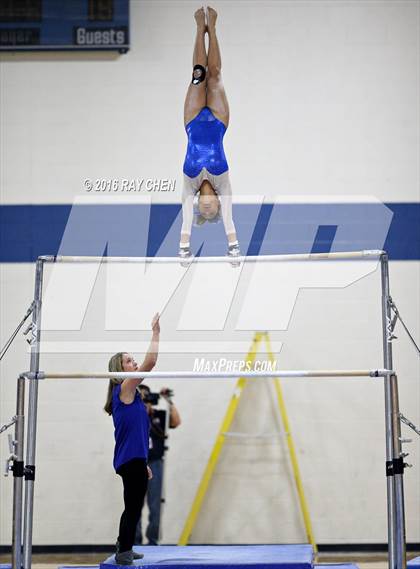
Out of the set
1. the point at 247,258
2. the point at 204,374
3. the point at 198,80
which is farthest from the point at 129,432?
the point at 198,80

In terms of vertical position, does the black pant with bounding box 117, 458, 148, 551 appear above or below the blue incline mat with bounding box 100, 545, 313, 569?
above

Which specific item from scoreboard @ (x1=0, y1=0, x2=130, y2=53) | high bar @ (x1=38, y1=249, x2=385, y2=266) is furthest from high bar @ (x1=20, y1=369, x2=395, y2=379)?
scoreboard @ (x1=0, y1=0, x2=130, y2=53)

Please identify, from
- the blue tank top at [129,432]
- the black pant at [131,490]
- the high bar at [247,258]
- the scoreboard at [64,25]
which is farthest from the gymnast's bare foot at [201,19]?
the black pant at [131,490]

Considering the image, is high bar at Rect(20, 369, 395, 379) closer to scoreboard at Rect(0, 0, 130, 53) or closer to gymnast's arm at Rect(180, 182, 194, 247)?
gymnast's arm at Rect(180, 182, 194, 247)

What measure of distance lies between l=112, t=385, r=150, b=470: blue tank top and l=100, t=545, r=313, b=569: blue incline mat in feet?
2.38

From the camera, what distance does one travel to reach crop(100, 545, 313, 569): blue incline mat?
18.2 feet

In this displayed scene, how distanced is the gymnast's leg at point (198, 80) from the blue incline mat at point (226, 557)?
3.20 metres

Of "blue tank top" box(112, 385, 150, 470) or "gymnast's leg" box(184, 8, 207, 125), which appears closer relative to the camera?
"blue tank top" box(112, 385, 150, 470)

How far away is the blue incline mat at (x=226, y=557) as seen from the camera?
5.54m

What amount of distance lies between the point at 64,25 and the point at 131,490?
5062 millimetres

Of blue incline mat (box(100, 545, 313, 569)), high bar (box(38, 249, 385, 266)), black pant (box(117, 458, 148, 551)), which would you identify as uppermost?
high bar (box(38, 249, 385, 266))

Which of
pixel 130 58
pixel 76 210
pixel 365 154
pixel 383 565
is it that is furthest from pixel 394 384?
pixel 130 58

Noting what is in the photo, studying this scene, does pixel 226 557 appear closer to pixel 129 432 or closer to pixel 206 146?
pixel 129 432

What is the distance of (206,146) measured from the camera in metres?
6.27
